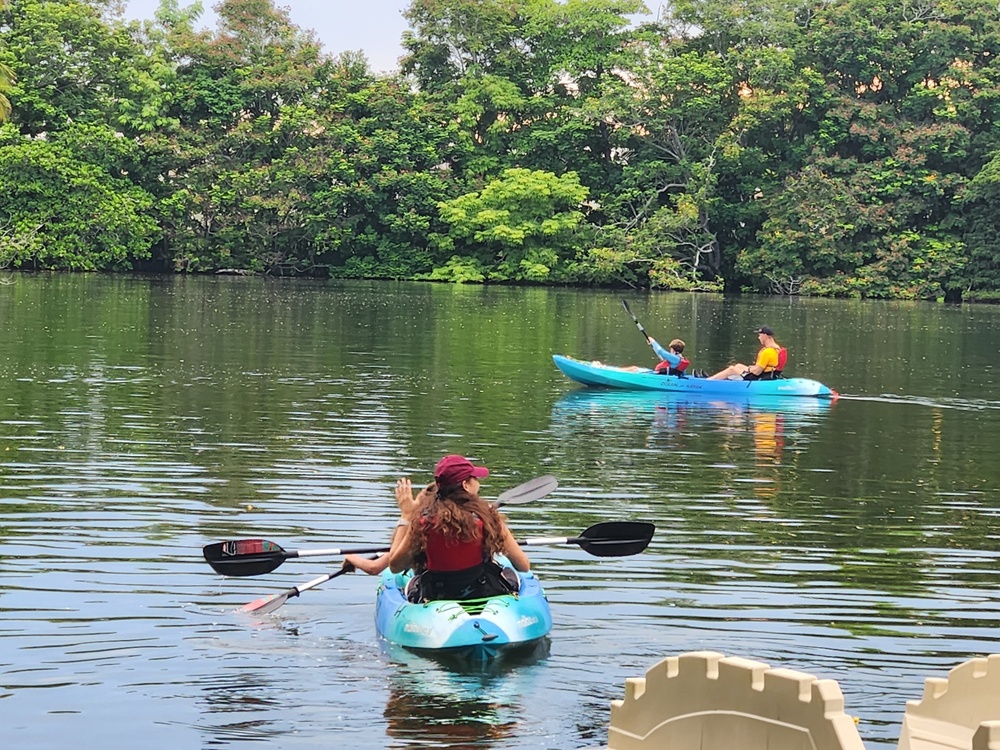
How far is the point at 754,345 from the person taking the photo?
33.0m

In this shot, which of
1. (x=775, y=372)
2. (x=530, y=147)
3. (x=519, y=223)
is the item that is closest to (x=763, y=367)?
(x=775, y=372)

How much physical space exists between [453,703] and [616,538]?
99.0 inches

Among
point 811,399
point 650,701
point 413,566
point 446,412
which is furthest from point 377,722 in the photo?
point 811,399

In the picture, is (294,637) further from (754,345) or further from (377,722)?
(754,345)

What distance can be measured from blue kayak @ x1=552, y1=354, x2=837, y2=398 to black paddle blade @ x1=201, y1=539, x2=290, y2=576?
1448cm

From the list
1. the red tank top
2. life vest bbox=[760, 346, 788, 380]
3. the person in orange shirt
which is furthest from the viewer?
life vest bbox=[760, 346, 788, 380]

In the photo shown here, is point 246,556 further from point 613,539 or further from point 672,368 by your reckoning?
point 672,368

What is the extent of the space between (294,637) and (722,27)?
190ft

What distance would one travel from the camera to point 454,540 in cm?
836

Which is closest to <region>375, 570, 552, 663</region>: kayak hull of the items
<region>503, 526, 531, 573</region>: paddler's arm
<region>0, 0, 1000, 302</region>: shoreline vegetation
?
<region>503, 526, 531, 573</region>: paddler's arm

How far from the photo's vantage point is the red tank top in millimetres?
8359

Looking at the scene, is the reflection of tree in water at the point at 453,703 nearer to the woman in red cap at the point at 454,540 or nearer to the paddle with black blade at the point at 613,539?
the woman in red cap at the point at 454,540

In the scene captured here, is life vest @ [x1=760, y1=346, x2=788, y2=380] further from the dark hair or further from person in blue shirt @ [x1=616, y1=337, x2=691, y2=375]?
the dark hair

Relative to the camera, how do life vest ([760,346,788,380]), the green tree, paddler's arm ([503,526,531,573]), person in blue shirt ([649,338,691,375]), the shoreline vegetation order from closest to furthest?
paddler's arm ([503,526,531,573]), life vest ([760,346,788,380]), person in blue shirt ([649,338,691,375]), the shoreline vegetation, the green tree
